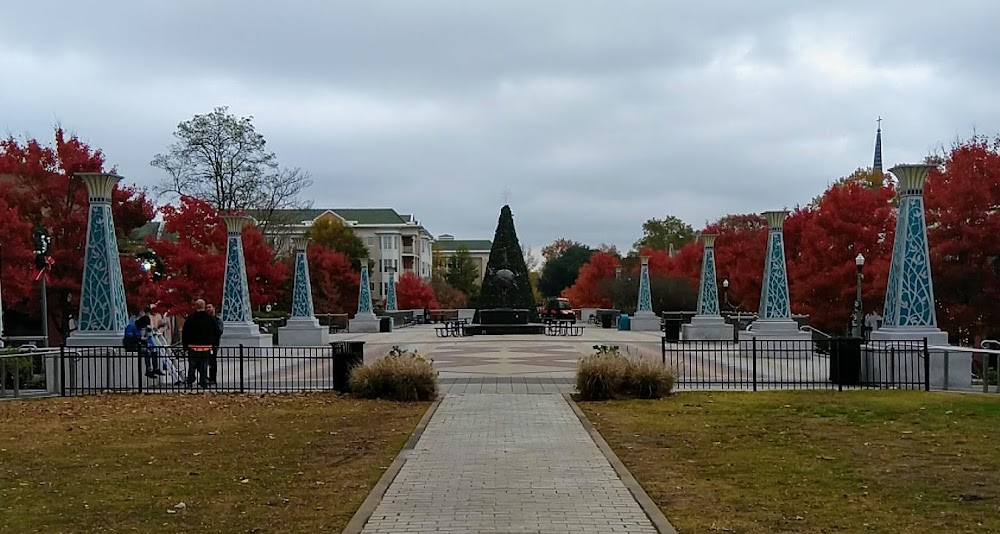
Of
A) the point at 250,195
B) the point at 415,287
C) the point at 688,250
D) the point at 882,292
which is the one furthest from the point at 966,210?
the point at 415,287

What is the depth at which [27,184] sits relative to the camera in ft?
105

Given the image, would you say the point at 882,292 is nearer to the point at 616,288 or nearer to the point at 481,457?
the point at 481,457

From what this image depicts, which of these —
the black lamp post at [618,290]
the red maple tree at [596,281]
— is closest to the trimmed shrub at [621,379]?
the black lamp post at [618,290]

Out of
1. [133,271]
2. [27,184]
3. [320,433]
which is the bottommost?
[320,433]

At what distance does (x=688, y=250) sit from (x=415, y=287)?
22764mm

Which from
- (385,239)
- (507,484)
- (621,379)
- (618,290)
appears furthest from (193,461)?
(385,239)

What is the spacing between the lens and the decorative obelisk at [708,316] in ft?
124

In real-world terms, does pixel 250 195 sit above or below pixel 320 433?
above

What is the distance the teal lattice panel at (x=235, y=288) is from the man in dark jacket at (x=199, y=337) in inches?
410

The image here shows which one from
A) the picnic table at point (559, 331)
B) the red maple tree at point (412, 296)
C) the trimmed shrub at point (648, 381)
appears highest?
the red maple tree at point (412, 296)

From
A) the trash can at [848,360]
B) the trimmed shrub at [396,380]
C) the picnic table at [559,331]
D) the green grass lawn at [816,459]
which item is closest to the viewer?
the green grass lawn at [816,459]

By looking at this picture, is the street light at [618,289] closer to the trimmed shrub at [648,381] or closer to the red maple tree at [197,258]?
the red maple tree at [197,258]

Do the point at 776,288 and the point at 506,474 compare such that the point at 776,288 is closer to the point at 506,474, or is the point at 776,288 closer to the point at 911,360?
the point at 911,360

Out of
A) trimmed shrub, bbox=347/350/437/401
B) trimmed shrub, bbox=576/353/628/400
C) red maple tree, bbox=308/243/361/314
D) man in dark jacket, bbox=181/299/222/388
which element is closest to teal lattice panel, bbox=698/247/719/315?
trimmed shrub, bbox=576/353/628/400
